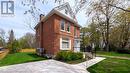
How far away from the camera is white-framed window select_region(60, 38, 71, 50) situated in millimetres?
24922

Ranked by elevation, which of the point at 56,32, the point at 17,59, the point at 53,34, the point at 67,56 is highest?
the point at 56,32

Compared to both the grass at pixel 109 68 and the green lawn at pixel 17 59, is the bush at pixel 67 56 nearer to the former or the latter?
the green lawn at pixel 17 59

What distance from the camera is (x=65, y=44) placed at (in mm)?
26062

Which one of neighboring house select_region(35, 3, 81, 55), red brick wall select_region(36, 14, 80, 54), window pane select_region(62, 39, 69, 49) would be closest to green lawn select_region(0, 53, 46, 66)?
red brick wall select_region(36, 14, 80, 54)

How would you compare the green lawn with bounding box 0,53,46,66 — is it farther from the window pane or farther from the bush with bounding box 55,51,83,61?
the window pane

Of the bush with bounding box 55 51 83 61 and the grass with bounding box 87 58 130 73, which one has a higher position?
the bush with bounding box 55 51 83 61

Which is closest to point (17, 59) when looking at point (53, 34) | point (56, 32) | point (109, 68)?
point (53, 34)

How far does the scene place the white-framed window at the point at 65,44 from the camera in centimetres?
2492

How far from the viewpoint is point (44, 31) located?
90.9 ft

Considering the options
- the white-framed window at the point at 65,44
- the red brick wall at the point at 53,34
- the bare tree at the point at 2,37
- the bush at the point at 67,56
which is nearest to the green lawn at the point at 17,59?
the red brick wall at the point at 53,34

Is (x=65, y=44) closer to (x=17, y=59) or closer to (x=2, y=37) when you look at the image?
(x=17, y=59)

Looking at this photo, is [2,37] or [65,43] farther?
[2,37]

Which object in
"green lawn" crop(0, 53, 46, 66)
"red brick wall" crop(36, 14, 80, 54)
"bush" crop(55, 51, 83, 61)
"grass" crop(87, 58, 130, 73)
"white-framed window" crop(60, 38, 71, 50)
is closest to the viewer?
"grass" crop(87, 58, 130, 73)

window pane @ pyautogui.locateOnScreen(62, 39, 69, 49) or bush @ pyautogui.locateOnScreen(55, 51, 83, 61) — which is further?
window pane @ pyautogui.locateOnScreen(62, 39, 69, 49)
